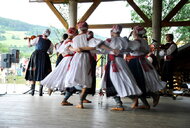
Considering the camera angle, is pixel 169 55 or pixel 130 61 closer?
pixel 130 61

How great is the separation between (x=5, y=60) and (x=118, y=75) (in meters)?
3.69

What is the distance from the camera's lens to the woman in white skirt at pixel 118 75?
409 cm

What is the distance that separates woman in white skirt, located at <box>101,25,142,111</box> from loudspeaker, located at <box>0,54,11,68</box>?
135 inches

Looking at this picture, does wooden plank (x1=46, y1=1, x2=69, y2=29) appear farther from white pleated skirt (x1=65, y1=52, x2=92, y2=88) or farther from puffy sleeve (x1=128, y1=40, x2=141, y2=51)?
puffy sleeve (x1=128, y1=40, x2=141, y2=51)

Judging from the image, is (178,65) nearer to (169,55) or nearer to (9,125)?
(169,55)

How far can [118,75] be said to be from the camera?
4145 millimetres

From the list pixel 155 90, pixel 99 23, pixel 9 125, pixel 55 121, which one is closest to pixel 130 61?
pixel 155 90

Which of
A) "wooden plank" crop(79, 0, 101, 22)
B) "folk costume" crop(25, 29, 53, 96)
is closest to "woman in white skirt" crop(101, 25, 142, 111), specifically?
"folk costume" crop(25, 29, 53, 96)

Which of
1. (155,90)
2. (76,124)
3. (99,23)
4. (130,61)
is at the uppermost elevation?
(99,23)

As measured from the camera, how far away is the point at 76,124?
2855mm

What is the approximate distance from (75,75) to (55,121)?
1.38m

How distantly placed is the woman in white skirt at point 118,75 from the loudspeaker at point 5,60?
3.44 m

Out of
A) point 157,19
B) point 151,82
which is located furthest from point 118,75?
point 157,19

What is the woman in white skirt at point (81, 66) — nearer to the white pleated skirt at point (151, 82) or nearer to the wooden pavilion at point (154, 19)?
the white pleated skirt at point (151, 82)
